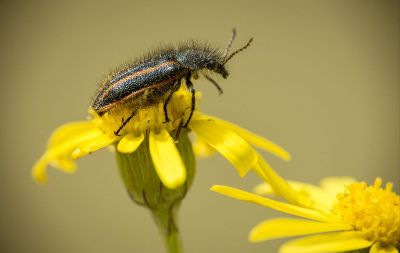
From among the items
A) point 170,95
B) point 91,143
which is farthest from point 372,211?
point 91,143

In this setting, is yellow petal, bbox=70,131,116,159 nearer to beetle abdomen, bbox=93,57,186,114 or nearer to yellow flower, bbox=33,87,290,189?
yellow flower, bbox=33,87,290,189

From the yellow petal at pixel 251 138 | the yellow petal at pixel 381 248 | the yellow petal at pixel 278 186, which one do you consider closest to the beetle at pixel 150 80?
the yellow petal at pixel 251 138

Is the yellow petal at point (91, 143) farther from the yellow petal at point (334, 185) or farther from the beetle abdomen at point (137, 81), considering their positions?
the yellow petal at point (334, 185)

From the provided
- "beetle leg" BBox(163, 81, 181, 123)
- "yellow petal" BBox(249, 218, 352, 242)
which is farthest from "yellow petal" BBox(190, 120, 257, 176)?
"yellow petal" BBox(249, 218, 352, 242)

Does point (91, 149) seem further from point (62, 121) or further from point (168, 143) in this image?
point (62, 121)

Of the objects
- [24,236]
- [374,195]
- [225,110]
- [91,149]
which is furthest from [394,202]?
[24,236]
